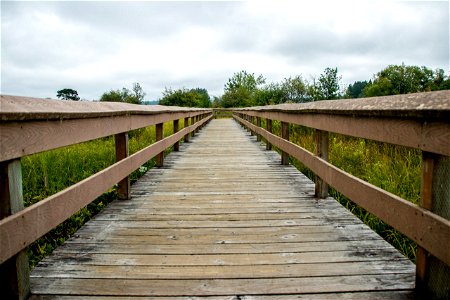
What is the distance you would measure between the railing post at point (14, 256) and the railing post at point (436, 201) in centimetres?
178

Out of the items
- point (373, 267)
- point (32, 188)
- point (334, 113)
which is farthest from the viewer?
point (32, 188)

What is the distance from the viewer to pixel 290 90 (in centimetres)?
2419

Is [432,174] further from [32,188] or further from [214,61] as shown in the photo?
[214,61]

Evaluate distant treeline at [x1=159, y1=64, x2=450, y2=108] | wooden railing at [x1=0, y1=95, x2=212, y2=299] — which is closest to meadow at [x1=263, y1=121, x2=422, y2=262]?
wooden railing at [x1=0, y1=95, x2=212, y2=299]

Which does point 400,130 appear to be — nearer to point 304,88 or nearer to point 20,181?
A: point 20,181

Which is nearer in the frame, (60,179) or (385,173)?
(385,173)

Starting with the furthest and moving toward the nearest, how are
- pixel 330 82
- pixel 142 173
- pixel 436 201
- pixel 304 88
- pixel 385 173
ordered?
1. pixel 330 82
2. pixel 304 88
3. pixel 142 173
4. pixel 385 173
5. pixel 436 201

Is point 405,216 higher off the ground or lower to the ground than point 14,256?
higher

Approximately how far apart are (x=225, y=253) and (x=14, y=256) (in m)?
1.11

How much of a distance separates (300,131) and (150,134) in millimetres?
4154

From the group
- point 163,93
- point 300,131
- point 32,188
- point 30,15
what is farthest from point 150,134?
point 163,93

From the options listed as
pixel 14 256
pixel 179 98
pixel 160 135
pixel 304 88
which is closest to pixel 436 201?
pixel 14 256

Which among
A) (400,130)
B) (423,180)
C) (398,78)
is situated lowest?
(423,180)

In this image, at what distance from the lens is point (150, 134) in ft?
32.1
